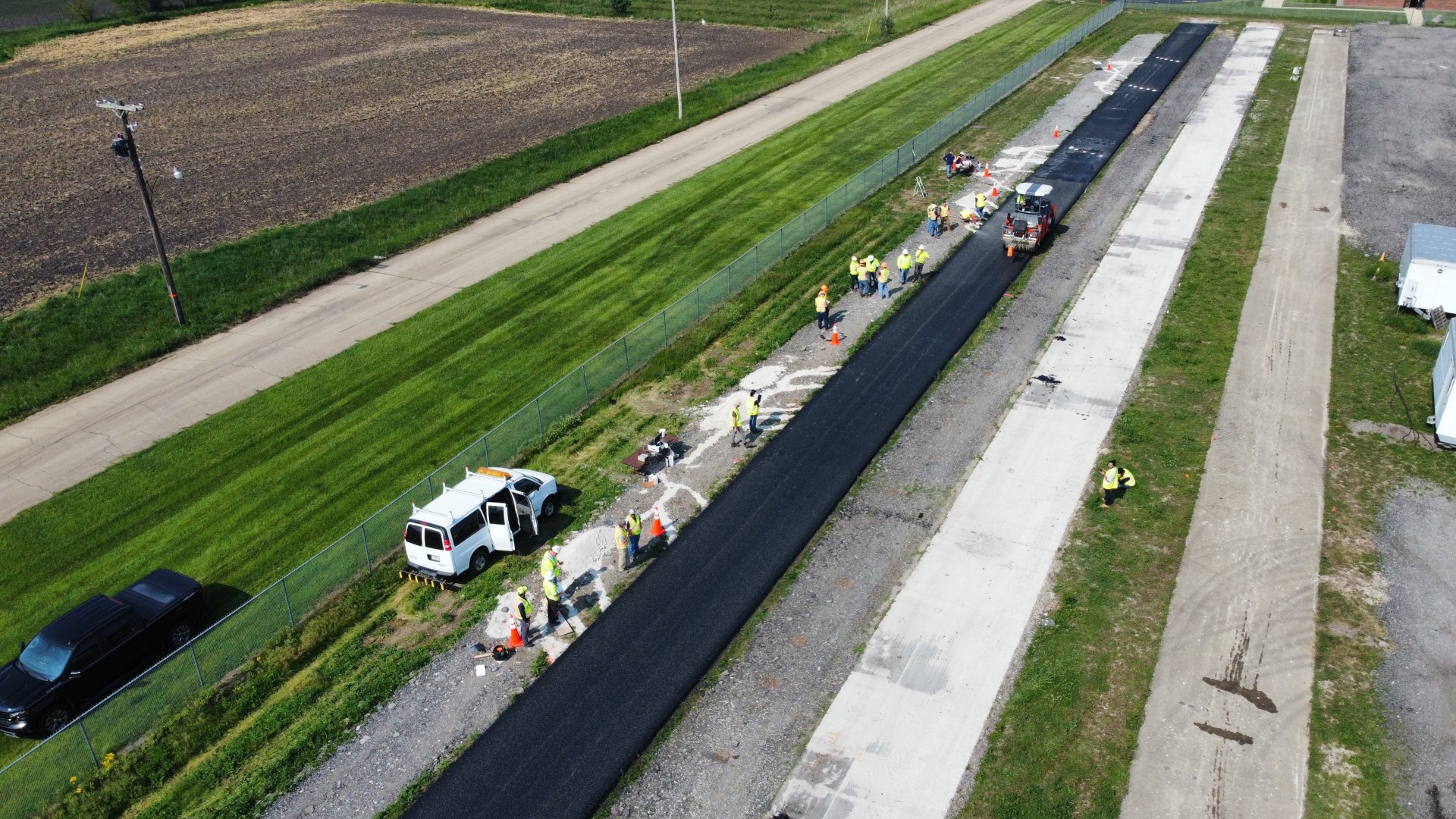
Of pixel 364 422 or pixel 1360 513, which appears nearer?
pixel 1360 513

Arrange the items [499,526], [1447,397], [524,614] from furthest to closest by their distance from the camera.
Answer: [1447,397], [499,526], [524,614]

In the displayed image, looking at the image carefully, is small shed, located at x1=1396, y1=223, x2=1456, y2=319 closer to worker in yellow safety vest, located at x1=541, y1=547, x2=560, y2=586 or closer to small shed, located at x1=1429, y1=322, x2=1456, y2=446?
small shed, located at x1=1429, y1=322, x2=1456, y2=446

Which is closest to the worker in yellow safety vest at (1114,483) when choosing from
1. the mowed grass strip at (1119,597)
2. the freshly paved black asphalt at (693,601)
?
the mowed grass strip at (1119,597)

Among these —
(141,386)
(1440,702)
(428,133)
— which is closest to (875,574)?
(1440,702)

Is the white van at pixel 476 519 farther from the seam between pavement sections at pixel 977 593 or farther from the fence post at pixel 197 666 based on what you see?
the seam between pavement sections at pixel 977 593

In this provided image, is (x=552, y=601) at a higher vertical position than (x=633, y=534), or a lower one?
lower

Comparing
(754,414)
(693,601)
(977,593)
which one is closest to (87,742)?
(693,601)

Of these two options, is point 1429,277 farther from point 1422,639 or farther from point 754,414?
point 754,414
